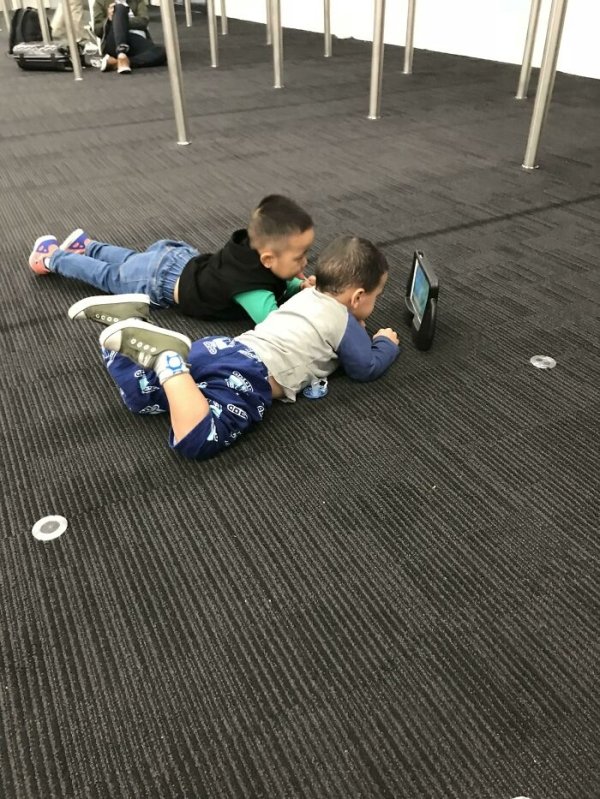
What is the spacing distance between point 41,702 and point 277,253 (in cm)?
81

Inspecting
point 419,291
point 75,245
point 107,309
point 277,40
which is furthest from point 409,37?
point 107,309

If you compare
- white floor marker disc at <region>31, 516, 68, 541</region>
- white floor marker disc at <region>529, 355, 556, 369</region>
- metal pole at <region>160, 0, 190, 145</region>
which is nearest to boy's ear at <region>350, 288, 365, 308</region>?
white floor marker disc at <region>529, 355, 556, 369</region>

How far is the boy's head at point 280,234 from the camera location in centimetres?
120

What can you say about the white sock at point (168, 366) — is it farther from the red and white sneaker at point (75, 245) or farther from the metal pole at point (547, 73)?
the metal pole at point (547, 73)

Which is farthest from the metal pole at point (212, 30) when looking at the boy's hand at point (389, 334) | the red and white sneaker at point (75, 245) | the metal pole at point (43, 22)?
the boy's hand at point (389, 334)

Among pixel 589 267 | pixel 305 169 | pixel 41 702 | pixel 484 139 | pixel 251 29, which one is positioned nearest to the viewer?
pixel 41 702

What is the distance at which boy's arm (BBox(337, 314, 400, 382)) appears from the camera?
3.74ft

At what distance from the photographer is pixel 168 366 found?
39.2 inches

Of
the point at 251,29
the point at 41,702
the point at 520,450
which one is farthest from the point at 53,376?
the point at 251,29

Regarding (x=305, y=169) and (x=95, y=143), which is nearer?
(x=305, y=169)

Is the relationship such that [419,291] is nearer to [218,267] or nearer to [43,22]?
[218,267]

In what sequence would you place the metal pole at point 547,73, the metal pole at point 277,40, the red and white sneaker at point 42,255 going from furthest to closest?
the metal pole at point 277,40
the metal pole at point 547,73
the red and white sneaker at point 42,255

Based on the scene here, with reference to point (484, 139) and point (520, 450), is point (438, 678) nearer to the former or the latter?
point (520, 450)

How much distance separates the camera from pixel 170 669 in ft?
2.39
